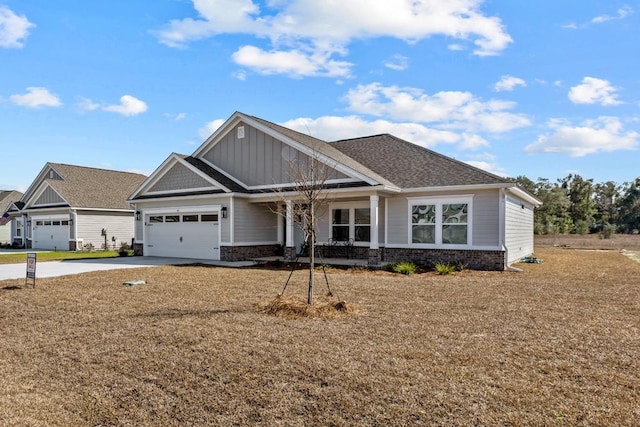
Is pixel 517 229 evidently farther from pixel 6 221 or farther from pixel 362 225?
pixel 6 221

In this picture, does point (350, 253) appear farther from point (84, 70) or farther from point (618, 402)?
point (618, 402)

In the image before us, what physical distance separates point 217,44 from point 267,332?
11.0 meters

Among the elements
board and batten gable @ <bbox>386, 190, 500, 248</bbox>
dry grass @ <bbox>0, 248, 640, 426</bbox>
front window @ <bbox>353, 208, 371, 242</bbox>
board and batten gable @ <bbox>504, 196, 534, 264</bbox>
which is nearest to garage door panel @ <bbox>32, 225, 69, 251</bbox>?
front window @ <bbox>353, 208, 371, 242</bbox>

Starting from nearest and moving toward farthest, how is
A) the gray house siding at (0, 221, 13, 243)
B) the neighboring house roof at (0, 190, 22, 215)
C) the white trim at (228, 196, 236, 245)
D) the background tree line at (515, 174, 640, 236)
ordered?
the white trim at (228, 196, 236, 245) < the gray house siding at (0, 221, 13, 243) < the background tree line at (515, 174, 640, 236) < the neighboring house roof at (0, 190, 22, 215)

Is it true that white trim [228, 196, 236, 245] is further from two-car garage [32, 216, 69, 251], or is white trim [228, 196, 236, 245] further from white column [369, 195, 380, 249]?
two-car garage [32, 216, 69, 251]

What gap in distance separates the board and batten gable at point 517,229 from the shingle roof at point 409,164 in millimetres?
1819

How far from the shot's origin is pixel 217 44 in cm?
1403

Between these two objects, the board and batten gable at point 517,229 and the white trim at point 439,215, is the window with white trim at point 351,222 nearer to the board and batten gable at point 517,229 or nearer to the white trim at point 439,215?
the white trim at point 439,215

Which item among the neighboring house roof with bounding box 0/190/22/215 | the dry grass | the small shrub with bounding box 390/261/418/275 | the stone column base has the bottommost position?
the dry grass

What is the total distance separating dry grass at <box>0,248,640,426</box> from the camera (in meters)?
3.74

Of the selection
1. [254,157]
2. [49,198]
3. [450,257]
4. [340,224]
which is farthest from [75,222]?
[450,257]

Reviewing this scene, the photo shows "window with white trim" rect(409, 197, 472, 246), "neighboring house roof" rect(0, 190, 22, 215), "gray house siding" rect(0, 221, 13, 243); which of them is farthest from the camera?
"neighboring house roof" rect(0, 190, 22, 215)

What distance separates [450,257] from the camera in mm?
15094

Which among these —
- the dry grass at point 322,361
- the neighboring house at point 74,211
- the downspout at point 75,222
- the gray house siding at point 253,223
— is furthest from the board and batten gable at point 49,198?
the dry grass at point 322,361
